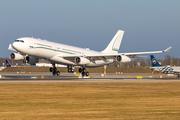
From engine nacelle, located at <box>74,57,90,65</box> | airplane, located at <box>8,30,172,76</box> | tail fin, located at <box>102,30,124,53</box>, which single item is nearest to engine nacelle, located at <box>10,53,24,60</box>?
airplane, located at <box>8,30,172,76</box>

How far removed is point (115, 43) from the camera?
87.1 m

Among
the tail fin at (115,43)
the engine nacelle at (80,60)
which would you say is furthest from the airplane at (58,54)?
the tail fin at (115,43)

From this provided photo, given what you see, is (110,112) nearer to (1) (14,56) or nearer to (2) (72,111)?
(2) (72,111)

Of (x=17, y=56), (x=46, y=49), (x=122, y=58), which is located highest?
(x=46, y=49)

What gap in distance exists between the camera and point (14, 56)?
68.9 meters

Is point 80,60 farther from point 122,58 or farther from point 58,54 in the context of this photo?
point 122,58

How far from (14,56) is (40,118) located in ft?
178

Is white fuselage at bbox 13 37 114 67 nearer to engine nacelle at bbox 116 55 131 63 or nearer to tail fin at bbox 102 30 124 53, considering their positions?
engine nacelle at bbox 116 55 131 63

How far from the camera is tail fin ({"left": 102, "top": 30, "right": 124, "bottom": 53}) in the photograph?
8622cm

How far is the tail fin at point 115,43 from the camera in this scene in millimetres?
86219

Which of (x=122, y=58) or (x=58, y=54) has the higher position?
(x=58, y=54)

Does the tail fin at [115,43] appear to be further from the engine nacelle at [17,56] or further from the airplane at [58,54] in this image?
the engine nacelle at [17,56]

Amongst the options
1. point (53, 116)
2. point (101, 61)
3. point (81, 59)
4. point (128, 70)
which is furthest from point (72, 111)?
point (128, 70)

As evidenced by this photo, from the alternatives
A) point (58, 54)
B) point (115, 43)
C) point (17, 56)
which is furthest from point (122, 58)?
point (17, 56)
